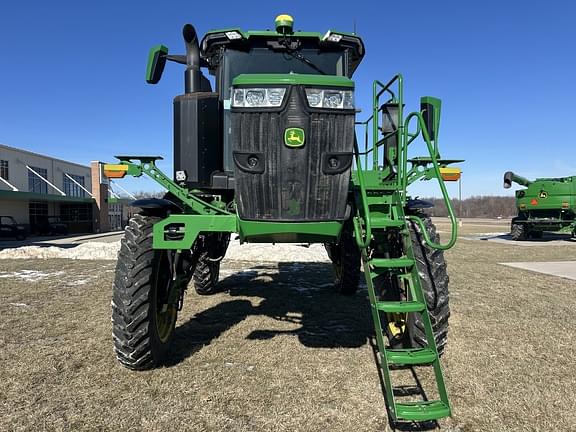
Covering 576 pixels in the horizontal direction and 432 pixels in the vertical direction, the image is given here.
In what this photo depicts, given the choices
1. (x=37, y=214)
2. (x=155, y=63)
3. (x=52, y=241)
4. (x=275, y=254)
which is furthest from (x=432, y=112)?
(x=37, y=214)

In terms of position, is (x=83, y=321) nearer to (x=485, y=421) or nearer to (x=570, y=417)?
(x=485, y=421)

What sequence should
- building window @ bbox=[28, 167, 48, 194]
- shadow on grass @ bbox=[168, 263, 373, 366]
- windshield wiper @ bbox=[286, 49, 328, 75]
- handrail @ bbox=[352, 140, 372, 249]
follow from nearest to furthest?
handrail @ bbox=[352, 140, 372, 249], windshield wiper @ bbox=[286, 49, 328, 75], shadow on grass @ bbox=[168, 263, 373, 366], building window @ bbox=[28, 167, 48, 194]

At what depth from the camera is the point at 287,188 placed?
3152 millimetres

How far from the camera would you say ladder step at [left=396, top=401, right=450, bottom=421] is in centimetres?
258

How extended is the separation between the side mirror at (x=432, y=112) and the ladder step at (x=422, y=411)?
2533 mm

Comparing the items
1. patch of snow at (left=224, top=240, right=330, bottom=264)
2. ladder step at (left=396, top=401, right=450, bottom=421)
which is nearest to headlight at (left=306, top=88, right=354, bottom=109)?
ladder step at (left=396, top=401, right=450, bottom=421)

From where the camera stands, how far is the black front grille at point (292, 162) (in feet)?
10.1

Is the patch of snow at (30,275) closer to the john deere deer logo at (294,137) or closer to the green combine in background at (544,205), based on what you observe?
the john deere deer logo at (294,137)

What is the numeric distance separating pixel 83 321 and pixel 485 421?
458cm

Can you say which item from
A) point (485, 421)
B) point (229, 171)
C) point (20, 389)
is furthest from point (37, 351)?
point (485, 421)

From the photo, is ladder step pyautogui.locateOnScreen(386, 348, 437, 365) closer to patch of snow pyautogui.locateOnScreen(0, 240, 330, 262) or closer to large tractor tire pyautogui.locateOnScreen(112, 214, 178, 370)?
large tractor tire pyautogui.locateOnScreen(112, 214, 178, 370)

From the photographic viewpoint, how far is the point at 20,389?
11.0 feet

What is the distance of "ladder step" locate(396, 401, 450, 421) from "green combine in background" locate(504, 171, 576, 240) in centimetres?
1808

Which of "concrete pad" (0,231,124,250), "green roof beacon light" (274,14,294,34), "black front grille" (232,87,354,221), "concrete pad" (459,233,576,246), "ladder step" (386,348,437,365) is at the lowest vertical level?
"concrete pad" (459,233,576,246)
